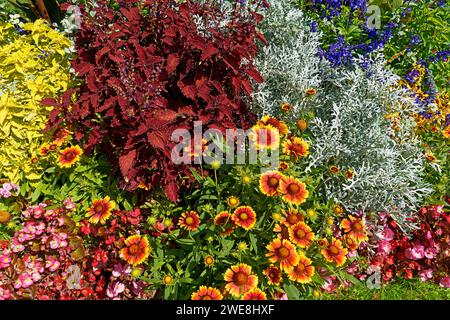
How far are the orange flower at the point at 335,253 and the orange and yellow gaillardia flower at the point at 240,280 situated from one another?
39 centimetres

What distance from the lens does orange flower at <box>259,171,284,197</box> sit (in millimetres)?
2197

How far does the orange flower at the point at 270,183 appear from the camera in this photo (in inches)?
86.5

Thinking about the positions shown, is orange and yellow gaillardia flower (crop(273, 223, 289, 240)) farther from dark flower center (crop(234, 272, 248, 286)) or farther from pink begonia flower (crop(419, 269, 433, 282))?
pink begonia flower (crop(419, 269, 433, 282))

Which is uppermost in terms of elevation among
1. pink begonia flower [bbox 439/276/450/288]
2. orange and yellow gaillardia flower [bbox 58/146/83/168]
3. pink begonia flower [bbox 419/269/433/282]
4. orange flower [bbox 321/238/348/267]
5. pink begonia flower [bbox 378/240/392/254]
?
orange and yellow gaillardia flower [bbox 58/146/83/168]

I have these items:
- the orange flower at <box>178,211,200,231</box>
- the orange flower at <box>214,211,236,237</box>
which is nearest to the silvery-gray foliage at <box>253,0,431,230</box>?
the orange flower at <box>214,211,236,237</box>

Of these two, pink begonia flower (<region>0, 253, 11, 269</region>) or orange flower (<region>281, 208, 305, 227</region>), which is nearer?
orange flower (<region>281, 208, 305, 227</region>)

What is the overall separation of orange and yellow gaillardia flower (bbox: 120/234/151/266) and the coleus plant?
315 mm

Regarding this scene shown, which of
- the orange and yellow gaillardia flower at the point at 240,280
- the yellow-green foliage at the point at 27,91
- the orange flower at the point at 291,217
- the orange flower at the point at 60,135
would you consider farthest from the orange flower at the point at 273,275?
the yellow-green foliage at the point at 27,91

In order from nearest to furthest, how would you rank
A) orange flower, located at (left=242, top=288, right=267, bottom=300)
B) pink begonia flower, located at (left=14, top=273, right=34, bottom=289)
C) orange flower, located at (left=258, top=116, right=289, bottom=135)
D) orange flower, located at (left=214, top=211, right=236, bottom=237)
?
orange flower, located at (left=242, top=288, right=267, bottom=300), orange flower, located at (left=214, top=211, right=236, bottom=237), pink begonia flower, located at (left=14, top=273, right=34, bottom=289), orange flower, located at (left=258, top=116, right=289, bottom=135)

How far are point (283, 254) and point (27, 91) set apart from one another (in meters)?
1.95

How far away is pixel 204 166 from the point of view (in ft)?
8.04

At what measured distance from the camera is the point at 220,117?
8.45ft

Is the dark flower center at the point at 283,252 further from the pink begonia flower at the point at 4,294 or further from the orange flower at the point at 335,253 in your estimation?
the pink begonia flower at the point at 4,294

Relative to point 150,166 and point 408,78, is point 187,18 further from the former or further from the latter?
point 408,78
